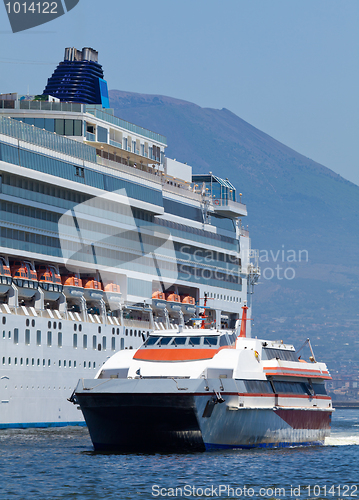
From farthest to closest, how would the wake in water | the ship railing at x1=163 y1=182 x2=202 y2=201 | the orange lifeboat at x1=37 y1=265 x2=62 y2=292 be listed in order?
1. the ship railing at x1=163 y1=182 x2=202 y2=201
2. the orange lifeboat at x1=37 y1=265 x2=62 y2=292
3. the wake in water

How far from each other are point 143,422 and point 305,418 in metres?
11.7

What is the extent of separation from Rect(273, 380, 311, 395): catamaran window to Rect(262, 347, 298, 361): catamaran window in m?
1.27

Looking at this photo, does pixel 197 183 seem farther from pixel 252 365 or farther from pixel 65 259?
pixel 252 365

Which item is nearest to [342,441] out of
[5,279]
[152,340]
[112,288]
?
[152,340]

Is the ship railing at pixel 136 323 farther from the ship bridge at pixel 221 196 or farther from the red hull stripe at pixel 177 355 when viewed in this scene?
the red hull stripe at pixel 177 355

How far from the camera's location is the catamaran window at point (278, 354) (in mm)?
45656

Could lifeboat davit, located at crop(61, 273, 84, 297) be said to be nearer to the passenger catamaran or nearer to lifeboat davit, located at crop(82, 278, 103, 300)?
lifeboat davit, located at crop(82, 278, 103, 300)

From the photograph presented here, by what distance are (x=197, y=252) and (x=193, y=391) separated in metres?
48.1

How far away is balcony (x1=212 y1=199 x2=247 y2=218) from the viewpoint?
91.9 m

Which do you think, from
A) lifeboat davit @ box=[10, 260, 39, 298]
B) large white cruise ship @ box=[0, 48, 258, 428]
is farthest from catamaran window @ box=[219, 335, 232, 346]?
lifeboat davit @ box=[10, 260, 39, 298]

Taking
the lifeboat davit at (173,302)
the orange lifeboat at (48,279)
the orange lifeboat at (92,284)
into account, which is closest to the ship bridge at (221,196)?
the lifeboat davit at (173,302)

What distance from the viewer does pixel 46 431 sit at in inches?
2231

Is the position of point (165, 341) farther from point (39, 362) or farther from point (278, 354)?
point (39, 362)

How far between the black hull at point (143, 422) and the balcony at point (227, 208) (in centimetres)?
5215
